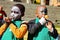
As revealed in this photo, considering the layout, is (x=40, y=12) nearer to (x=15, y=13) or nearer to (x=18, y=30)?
(x=15, y=13)

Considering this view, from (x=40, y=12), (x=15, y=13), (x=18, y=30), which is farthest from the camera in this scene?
(x=40, y=12)

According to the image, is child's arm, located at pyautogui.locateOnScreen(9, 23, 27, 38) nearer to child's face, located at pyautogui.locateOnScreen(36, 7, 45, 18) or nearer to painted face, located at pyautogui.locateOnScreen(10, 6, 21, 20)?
painted face, located at pyautogui.locateOnScreen(10, 6, 21, 20)

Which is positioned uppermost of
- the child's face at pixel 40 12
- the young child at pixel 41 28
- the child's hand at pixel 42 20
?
the child's face at pixel 40 12

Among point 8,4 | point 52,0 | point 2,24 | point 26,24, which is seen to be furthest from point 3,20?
point 52,0

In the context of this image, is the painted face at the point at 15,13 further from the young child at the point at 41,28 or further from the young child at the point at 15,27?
the young child at the point at 41,28

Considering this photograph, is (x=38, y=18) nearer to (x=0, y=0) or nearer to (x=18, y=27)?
(x=18, y=27)

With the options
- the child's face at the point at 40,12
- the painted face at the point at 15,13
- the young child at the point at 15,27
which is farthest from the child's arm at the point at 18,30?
the child's face at the point at 40,12

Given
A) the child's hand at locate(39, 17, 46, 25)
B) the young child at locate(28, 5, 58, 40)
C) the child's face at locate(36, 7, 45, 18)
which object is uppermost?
the child's face at locate(36, 7, 45, 18)

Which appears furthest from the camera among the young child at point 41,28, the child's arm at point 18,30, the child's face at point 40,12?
the child's face at point 40,12

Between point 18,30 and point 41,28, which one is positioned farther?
point 41,28

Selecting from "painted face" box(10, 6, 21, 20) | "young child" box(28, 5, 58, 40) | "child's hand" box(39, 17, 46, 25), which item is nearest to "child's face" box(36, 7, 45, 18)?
"young child" box(28, 5, 58, 40)

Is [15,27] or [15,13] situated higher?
[15,13]

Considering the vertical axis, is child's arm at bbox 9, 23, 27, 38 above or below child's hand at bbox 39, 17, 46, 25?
below

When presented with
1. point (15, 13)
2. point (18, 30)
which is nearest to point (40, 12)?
point (15, 13)
